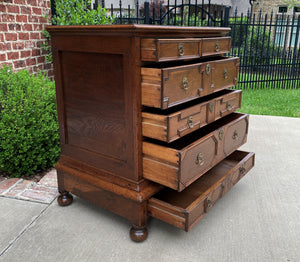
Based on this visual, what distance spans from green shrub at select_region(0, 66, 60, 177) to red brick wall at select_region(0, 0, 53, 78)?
0.35m

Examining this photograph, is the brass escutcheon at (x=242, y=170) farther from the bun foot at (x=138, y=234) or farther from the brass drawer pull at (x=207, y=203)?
the bun foot at (x=138, y=234)

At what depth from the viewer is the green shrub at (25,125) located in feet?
8.71

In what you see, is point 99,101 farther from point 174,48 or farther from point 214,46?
point 214,46

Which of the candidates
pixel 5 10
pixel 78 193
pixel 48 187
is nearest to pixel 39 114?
pixel 48 187

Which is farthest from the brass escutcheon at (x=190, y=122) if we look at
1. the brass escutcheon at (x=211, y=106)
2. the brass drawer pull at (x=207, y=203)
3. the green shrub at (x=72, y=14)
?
the green shrub at (x=72, y=14)

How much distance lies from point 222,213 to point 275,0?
1851 centimetres

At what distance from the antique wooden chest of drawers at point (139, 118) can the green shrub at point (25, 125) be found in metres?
0.58

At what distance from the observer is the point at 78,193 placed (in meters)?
2.28

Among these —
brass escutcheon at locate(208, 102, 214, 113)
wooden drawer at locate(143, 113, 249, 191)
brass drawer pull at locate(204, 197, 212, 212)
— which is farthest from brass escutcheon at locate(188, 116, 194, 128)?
brass drawer pull at locate(204, 197, 212, 212)

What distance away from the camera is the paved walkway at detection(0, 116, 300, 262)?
6.22 feet

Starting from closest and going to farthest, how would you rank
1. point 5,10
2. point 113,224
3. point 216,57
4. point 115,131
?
point 115,131, point 113,224, point 216,57, point 5,10

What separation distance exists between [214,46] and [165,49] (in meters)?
0.63

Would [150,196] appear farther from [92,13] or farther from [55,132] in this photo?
[92,13]

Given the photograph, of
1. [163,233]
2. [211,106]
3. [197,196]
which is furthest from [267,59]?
[163,233]
